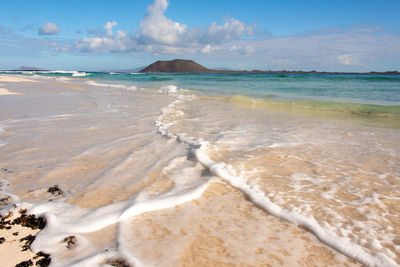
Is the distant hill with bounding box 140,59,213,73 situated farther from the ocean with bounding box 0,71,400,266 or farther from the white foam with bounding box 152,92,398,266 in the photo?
→ the white foam with bounding box 152,92,398,266

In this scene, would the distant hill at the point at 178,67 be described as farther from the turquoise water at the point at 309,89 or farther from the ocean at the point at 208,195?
the ocean at the point at 208,195

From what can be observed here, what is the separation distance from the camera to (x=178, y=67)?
108 m

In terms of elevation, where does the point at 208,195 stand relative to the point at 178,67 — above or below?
below

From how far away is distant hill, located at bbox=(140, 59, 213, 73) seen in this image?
104694 mm

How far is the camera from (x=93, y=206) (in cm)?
231

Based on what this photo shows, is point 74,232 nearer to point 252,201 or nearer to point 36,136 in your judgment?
point 252,201

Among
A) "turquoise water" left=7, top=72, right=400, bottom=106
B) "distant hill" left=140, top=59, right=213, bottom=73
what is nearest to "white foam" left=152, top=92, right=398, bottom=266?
"turquoise water" left=7, top=72, right=400, bottom=106

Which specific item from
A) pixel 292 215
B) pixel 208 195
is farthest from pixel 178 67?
pixel 292 215

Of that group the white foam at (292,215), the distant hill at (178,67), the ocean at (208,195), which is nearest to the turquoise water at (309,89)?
the ocean at (208,195)

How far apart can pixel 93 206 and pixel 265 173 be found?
191cm

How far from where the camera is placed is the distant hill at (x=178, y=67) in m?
105

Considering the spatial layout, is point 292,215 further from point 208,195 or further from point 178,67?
point 178,67

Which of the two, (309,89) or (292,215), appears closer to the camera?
(292,215)

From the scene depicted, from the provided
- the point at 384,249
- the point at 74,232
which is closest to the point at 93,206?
the point at 74,232
